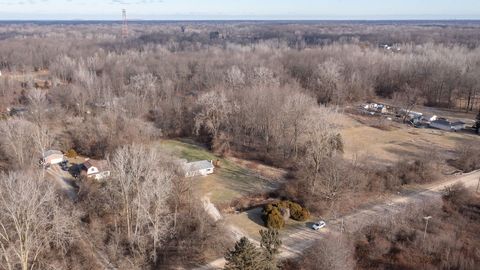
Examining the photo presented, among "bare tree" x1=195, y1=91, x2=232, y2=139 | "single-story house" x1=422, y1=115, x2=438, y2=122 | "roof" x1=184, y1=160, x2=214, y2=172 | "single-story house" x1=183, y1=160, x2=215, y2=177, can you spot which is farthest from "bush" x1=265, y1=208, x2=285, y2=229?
"single-story house" x1=422, y1=115, x2=438, y2=122

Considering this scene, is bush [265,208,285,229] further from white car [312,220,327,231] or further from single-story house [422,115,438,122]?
single-story house [422,115,438,122]

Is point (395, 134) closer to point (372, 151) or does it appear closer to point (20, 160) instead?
point (372, 151)

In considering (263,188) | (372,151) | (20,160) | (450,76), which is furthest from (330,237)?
(450,76)

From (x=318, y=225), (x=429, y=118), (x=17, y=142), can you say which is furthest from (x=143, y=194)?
(x=429, y=118)

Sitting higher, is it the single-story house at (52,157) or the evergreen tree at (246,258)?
the evergreen tree at (246,258)

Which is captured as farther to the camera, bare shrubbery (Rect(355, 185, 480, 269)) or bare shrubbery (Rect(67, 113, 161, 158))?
bare shrubbery (Rect(67, 113, 161, 158))

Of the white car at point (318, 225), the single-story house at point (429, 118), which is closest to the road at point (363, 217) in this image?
the white car at point (318, 225)

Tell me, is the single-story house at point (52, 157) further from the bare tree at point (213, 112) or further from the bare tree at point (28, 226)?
the bare tree at point (213, 112)
